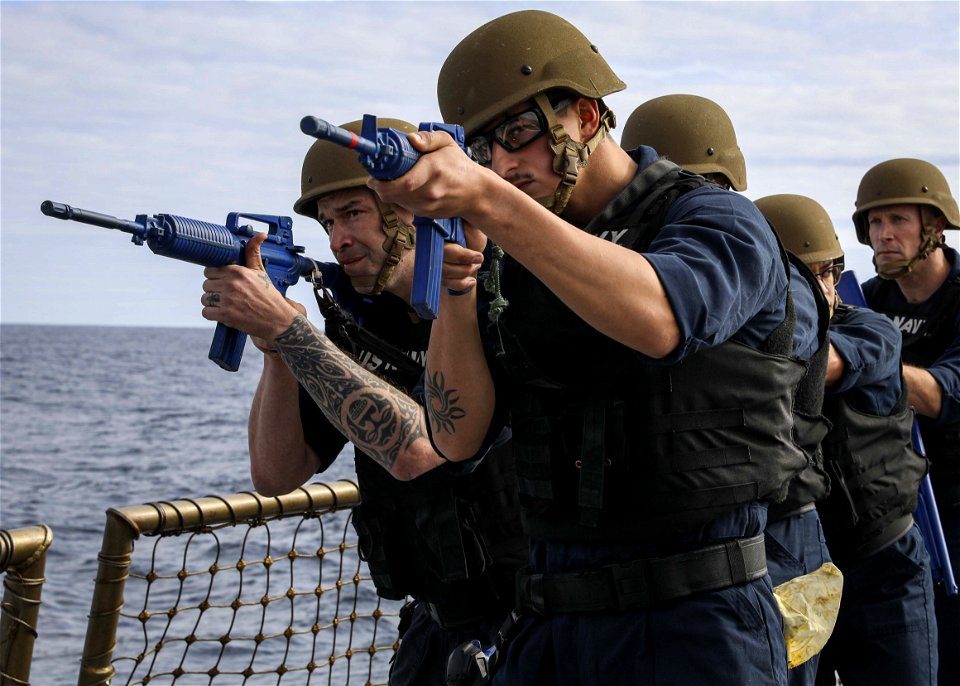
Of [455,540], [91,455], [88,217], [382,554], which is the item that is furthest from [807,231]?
[91,455]

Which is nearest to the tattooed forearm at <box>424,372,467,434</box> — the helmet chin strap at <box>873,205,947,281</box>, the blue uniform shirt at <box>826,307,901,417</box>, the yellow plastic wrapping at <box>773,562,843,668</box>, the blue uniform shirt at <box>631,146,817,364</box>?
the blue uniform shirt at <box>631,146,817,364</box>

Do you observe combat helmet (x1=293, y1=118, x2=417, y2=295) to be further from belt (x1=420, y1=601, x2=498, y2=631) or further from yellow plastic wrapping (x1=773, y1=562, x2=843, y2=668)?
yellow plastic wrapping (x1=773, y1=562, x2=843, y2=668)

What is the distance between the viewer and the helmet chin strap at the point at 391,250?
3.83 metres

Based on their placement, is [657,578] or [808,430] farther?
[808,430]

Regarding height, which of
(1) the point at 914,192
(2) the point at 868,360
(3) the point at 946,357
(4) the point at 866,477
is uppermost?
(1) the point at 914,192

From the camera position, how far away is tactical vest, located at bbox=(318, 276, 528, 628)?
3475mm

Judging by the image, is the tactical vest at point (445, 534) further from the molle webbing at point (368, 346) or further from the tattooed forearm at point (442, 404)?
the tattooed forearm at point (442, 404)

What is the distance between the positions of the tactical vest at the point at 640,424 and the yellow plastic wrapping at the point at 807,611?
0.27 m

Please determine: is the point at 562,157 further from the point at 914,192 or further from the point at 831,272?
the point at 914,192

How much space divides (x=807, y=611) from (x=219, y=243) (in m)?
2.15

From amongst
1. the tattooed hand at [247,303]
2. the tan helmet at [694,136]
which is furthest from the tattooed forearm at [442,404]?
the tan helmet at [694,136]

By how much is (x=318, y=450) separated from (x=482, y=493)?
2.09 ft

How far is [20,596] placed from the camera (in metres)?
3.93

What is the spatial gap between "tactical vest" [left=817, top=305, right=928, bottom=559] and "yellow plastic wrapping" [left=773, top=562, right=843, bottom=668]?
4.03ft
